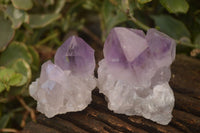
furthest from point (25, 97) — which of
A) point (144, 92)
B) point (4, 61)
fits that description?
point (144, 92)

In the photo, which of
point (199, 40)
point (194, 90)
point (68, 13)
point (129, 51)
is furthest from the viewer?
point (68, 13)

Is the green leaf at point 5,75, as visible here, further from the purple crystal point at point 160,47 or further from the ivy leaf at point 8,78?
the purple crystal point at point 160,47

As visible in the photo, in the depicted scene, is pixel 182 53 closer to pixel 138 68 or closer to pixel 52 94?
pixel 138 68

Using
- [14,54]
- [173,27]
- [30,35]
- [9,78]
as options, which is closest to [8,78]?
[9,78]

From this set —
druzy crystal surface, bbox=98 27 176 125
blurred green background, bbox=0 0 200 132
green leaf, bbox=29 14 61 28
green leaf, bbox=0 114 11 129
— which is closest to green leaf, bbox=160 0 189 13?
blurred green background, bbox=0 0 200 132

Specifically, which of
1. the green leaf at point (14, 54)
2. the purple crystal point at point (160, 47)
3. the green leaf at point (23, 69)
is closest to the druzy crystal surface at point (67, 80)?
the purple crystal point at point (160, 47)

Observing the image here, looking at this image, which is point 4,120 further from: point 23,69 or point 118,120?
point 118,120
